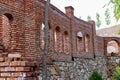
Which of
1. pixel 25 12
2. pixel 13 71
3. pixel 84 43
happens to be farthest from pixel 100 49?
pixel 13 71

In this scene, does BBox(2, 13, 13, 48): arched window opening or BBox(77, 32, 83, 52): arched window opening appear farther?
BBox(77, 32, 83, 52): arched window opening

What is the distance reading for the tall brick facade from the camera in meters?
4.23

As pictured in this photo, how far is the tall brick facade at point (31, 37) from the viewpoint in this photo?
13.9 ft

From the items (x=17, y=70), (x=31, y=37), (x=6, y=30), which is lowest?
(x=17, y=70)

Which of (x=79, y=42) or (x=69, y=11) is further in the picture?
(x=79, y=42)

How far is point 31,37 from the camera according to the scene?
825 centimetres

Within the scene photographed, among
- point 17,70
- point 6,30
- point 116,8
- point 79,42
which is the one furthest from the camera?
point 79,42

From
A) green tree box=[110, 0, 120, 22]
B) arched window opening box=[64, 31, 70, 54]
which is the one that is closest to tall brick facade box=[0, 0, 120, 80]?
arched window opening box=[64, 31, 70, 54]

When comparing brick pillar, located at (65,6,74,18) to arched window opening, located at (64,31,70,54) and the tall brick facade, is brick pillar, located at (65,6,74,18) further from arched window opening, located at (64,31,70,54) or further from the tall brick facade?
arched window opening, located at (64,31,70,54)

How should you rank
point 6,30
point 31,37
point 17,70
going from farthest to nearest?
point 31,37 < point 6,30 < point 17,70

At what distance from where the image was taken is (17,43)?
7883 mm

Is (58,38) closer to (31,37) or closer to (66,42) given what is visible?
(66,42)

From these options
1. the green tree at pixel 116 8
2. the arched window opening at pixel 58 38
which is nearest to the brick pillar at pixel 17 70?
the green tree at pixel 116 8

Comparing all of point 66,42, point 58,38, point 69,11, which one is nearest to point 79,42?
point 69,11
